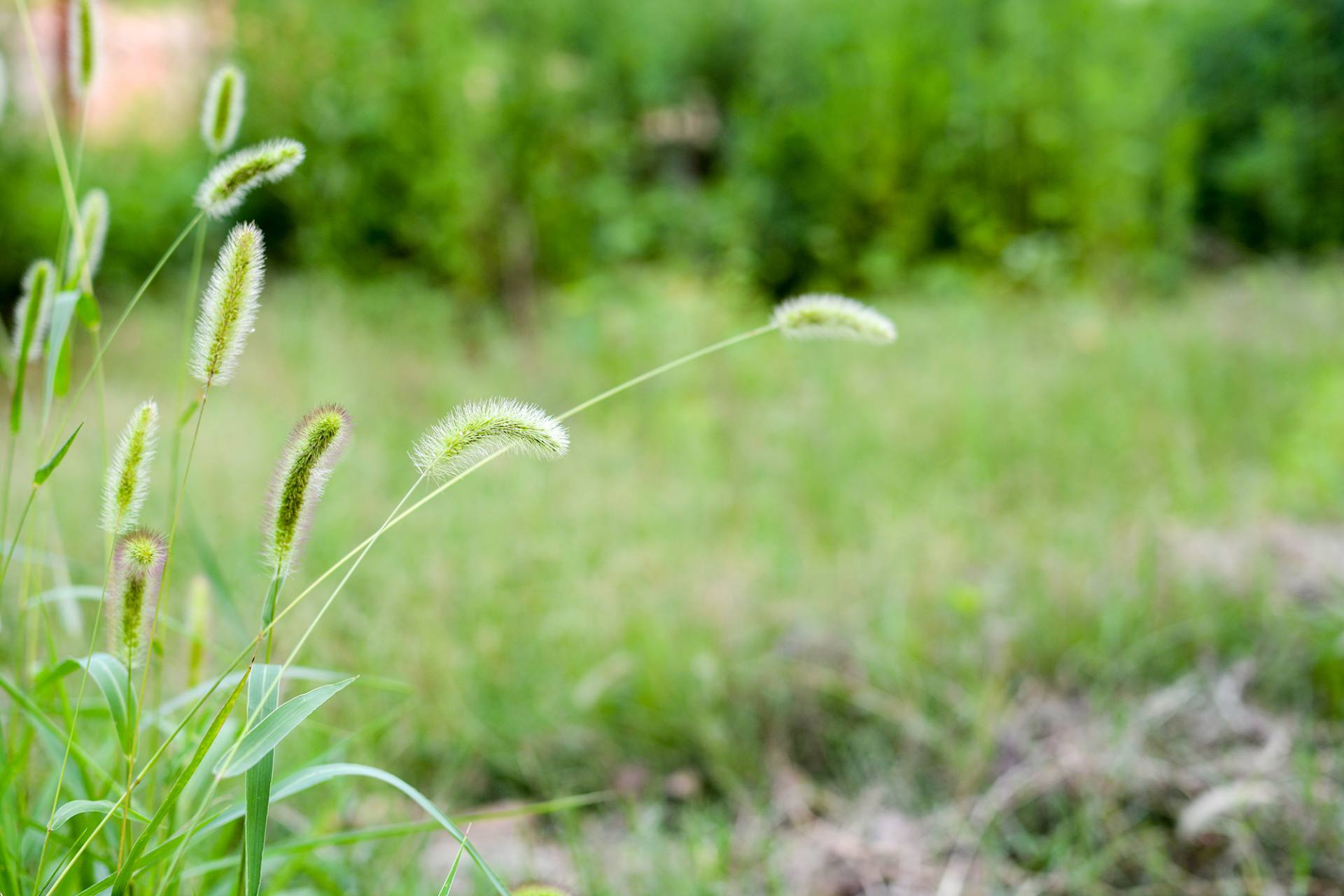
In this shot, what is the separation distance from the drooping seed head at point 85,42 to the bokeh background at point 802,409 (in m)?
0.40

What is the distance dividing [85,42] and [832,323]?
2.62ft

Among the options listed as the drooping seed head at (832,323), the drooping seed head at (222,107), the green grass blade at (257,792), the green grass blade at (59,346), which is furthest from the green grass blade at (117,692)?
the drooping seed head at (832,323)

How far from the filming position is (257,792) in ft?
2.37

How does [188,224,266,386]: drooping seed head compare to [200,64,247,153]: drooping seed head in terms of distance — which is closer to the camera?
[188,224,266,386]: drooping seed head

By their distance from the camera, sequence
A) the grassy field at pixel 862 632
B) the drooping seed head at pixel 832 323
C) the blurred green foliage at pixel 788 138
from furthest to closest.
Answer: the blurred green foliage at pixel 788 138, the grassy field at pixel 862 632, the drooping seed head at pixel 832 323

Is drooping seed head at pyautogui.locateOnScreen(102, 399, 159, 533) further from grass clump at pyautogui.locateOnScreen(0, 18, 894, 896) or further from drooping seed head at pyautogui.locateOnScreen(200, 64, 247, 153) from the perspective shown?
drooping seed head at pyautogui.locateOnScreen(200, 64, 247, 153)

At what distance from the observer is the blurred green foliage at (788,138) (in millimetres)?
6957

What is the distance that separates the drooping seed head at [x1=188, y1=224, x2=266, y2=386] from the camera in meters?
0.73

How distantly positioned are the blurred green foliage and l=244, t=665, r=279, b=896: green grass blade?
544 centimetres

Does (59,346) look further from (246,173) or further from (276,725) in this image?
(276,725)

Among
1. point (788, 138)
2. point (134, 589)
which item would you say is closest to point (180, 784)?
point (134, 589)

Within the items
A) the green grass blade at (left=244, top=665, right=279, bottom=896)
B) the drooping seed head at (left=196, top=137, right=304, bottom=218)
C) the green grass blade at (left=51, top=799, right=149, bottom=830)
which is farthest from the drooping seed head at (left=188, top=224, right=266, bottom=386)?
the green grass blade at (left=51, top=799, right=149, bottom=830)

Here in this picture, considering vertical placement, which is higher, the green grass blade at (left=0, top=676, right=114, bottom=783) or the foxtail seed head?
the foxtail seed head

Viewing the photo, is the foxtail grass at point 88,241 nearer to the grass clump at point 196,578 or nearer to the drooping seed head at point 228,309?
the grass clump at point 196,578
